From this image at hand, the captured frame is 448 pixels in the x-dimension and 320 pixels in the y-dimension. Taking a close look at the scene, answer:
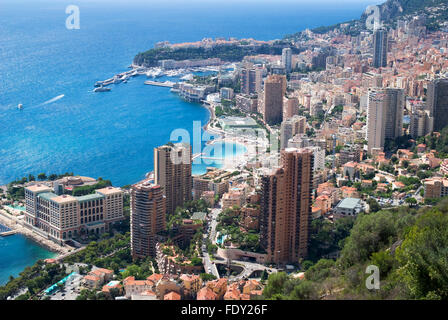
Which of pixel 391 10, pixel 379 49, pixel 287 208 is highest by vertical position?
pixel 391 10

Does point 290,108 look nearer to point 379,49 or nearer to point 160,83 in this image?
point 379,49

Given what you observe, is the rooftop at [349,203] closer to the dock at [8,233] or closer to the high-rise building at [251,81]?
the dock at [8,233]

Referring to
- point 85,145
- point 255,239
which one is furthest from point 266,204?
point 85,145

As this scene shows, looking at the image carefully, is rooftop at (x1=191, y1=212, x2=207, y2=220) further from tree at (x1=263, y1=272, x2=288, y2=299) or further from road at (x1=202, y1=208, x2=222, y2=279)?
tree at (x1=263, y1=272, x2=288, y2=299)

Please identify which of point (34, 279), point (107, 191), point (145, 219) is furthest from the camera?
point (107, 191)

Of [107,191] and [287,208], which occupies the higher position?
[287,208]

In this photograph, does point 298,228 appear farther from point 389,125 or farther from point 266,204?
point 389,125

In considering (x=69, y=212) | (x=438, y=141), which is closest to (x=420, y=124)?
(x=438, y=141)

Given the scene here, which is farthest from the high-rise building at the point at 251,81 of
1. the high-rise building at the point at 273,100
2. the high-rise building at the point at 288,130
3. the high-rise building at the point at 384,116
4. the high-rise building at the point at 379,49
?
the high-rise building at the point at 384,116
